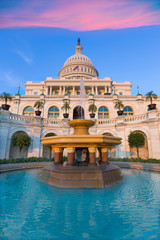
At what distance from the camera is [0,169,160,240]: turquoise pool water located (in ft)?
10.3

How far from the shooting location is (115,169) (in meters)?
8.24

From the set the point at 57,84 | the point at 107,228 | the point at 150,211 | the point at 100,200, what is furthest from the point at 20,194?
the point at 57,84

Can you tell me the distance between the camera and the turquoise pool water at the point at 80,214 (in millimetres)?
3127

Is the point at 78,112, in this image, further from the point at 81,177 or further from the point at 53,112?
the point at 81,177

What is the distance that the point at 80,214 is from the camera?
406cm

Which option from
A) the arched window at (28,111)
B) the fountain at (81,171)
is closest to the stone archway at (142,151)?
the fountain at (81,171)

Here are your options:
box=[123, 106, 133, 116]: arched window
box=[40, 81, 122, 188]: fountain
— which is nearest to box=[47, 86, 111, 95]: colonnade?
box=[123, 106, 133, 116]: arched window

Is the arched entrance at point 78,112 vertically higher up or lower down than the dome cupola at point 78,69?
lower down

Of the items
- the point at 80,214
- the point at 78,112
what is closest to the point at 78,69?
the point at 78,112

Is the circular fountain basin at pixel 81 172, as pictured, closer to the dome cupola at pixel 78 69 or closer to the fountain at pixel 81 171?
the fountain at pixel 81 171

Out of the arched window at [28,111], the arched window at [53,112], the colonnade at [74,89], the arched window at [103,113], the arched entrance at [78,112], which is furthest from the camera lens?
the colonnade at [74,89]

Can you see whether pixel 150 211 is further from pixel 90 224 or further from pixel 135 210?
pixel 90 224

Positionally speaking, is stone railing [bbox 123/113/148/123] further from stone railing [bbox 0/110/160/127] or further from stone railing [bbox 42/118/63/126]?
stone railing [bbox 42/118/63/126]

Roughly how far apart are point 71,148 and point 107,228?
5317mm
